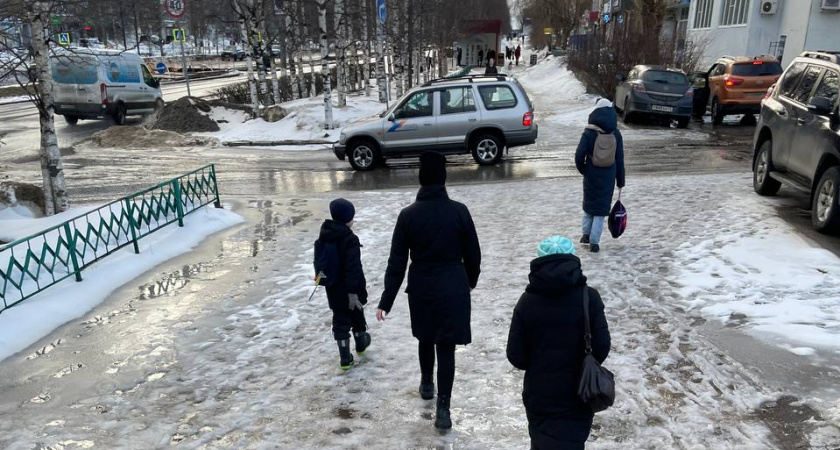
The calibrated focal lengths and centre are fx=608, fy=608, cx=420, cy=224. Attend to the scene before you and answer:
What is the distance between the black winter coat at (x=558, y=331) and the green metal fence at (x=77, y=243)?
5.32 meters

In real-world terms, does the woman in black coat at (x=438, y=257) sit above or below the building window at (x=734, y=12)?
below

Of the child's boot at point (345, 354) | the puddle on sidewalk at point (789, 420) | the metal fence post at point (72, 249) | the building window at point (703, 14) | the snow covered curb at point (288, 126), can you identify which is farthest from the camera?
the building window at point (703, 14)

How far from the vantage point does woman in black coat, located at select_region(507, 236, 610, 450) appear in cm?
283

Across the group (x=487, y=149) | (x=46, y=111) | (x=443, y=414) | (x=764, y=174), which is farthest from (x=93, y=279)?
(x=764, y=174)

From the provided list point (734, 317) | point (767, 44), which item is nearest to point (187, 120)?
point (734, 317)

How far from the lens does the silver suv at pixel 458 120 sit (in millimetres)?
13195

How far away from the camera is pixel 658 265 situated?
685cm

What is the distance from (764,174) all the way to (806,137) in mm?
1571

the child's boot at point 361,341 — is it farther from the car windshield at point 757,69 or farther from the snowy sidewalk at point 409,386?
the car windshield at point 757,69

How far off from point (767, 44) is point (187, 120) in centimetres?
2495

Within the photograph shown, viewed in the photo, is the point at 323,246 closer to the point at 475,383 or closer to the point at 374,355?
the point at 374,355

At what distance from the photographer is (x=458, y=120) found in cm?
1321

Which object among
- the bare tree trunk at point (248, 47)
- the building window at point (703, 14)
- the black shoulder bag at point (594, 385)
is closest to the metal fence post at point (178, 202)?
the black shoulder bag at point (594, 385)

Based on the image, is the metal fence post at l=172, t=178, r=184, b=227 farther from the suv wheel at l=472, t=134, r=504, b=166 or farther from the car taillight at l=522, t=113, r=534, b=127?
the car taillight at l=522, t=113, r=534, b=127
